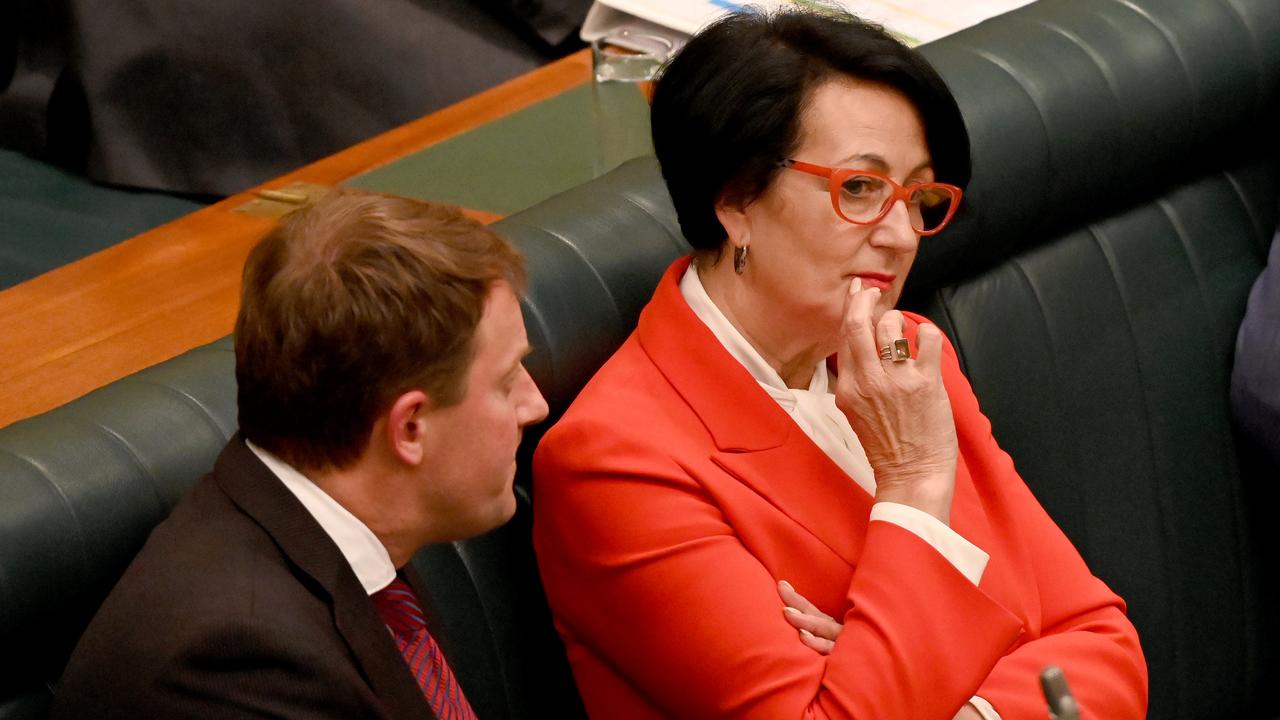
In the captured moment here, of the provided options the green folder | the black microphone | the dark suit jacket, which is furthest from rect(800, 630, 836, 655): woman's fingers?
the green folder

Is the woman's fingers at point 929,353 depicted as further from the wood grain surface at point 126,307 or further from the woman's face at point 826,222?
the wood grain surface at point 126,307

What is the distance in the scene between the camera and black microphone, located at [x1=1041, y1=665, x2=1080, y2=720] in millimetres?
875

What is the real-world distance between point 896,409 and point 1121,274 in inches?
33.0

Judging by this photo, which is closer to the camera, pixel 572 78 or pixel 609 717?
pixel 609 717

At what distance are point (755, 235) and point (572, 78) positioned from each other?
1006mm

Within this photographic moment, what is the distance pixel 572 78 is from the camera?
2.66 m

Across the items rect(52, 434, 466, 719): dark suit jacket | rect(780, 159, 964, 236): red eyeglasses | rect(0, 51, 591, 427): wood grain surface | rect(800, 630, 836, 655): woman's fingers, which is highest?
rect(780, 159, 964, 236): red eyeglasses

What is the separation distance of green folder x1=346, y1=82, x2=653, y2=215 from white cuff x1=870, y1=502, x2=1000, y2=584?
819mm

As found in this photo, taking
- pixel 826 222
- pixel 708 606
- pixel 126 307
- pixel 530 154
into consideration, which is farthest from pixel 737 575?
pixel 530 154

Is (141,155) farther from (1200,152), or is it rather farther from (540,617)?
(1200,152)

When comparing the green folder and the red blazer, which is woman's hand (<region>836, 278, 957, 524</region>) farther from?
the green folder

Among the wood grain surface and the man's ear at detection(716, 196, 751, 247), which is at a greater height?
the man's ear at detection(716, 196, 751, 247)

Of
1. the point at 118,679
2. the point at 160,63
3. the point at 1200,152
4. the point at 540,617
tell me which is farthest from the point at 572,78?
the point at 118,679

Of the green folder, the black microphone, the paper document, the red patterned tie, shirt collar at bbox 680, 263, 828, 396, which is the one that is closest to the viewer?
the black microphone
